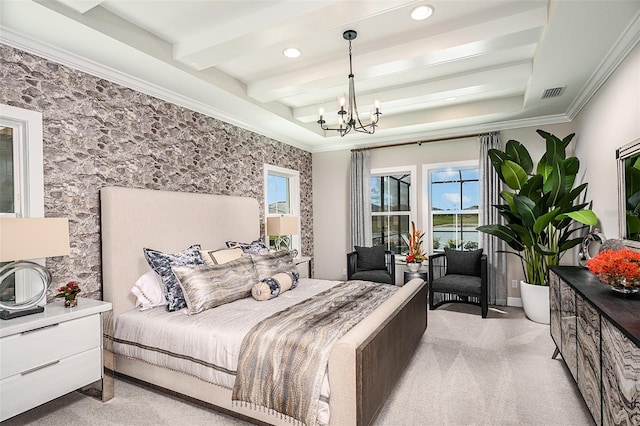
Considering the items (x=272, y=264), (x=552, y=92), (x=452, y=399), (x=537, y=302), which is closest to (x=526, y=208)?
(x=537, y=302)

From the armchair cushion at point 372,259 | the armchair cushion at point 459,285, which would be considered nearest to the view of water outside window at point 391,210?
the armchair cushion at point 372,259

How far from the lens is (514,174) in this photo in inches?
169

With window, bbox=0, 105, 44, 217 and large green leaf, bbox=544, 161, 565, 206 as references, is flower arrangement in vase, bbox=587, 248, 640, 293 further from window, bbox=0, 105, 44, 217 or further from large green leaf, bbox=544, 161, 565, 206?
window, bbox=0, 105, 44, 217

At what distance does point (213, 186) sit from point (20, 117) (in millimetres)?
1969

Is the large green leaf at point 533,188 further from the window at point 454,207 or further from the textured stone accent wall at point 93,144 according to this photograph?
the textured stone accent wall at point 93,144

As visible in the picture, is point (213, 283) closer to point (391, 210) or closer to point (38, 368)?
point (38, 368)

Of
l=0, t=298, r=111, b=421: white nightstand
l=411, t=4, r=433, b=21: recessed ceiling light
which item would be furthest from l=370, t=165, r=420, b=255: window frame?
l=0, t=298, r=111, b=421: white nightstand

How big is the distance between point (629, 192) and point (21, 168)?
182 inches

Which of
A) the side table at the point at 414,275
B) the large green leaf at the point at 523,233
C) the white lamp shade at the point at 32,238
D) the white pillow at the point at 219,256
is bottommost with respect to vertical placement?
the side table at the point at 414,275

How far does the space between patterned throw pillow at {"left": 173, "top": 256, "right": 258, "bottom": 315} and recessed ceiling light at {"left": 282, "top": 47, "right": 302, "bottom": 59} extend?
6.64 feet

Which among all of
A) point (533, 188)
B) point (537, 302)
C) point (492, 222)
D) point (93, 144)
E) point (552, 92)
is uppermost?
point (552, 92)

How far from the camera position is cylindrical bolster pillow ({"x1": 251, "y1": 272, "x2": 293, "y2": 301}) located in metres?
3.09

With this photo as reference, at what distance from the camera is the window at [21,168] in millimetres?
2525

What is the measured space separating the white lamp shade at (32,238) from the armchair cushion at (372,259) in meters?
4.01
